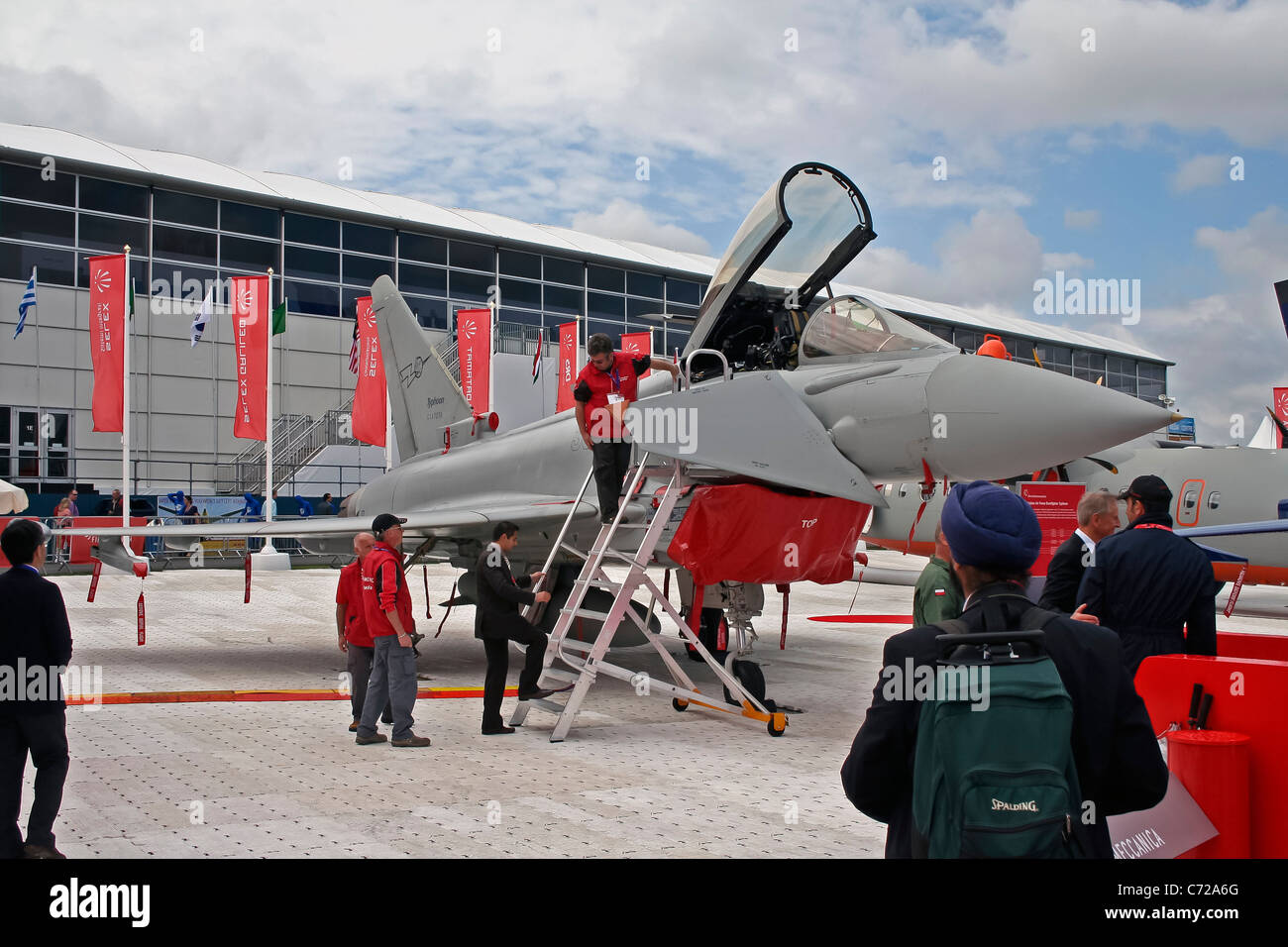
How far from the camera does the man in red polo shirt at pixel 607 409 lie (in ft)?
27.7

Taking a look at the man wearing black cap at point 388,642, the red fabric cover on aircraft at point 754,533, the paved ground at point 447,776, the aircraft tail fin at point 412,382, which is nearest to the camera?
the paved ground at point 447,776

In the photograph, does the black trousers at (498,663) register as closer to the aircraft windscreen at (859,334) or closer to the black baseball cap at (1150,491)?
the aircraft windscreen at (859,334)

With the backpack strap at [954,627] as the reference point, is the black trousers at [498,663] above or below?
below

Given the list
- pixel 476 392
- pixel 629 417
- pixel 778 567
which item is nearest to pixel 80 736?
pixel 629 417

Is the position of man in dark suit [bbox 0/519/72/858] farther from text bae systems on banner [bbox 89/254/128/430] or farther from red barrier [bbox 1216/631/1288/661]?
text bae systems on banner [bbox 89/254/128/430]

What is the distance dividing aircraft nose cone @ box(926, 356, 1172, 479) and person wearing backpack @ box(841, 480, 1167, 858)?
16.3 ft

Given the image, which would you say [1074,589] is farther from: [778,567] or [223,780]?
[223,780]

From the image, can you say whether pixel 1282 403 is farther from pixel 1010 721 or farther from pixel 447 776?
pixel 1010 721

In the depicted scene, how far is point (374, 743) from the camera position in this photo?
8016 millimetres

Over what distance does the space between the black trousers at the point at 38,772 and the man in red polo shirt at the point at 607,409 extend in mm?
4598

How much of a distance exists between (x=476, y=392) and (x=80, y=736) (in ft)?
73.1

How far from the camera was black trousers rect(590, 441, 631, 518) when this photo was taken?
8.55m

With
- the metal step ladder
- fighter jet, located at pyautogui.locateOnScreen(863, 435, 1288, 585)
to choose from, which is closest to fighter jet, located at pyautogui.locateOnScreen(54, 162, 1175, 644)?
the metal step ladder

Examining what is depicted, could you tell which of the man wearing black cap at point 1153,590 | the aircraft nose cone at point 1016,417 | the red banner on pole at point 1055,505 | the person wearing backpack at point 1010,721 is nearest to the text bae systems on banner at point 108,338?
the red banner on pole at point 1055,505
